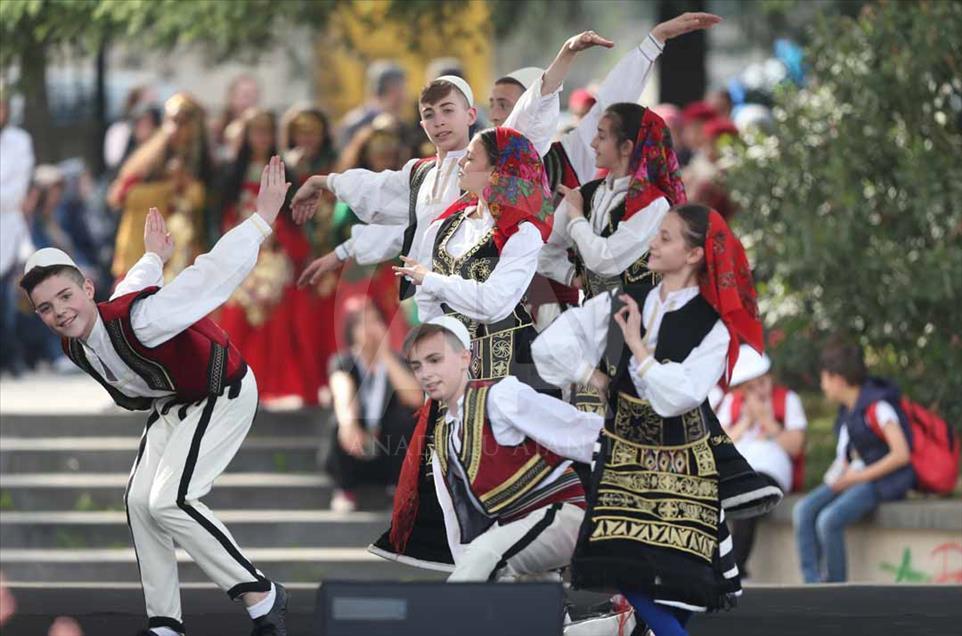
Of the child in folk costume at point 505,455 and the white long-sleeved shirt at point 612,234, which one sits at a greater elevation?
the white long-sleeved shirt at point 612,234

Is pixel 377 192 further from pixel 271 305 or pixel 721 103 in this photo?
pixel 721 103

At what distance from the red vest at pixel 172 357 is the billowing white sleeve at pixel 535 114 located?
1330mm

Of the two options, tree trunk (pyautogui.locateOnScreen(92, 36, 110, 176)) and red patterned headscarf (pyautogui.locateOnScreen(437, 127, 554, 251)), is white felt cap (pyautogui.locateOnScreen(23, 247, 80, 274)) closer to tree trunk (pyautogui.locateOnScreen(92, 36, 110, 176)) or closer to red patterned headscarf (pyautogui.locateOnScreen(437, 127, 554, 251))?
red patterned headscarf (pyautogui.locateOnScreen(437, 127, 554, 251))

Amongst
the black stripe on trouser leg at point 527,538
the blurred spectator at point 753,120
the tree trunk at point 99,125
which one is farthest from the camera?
the tree trunk at point 99,125

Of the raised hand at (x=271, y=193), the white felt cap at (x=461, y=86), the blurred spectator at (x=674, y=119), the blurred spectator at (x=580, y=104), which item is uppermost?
the blurred spectator at (x=674, y=119)

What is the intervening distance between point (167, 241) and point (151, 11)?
3.66m

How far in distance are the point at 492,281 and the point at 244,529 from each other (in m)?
4.70

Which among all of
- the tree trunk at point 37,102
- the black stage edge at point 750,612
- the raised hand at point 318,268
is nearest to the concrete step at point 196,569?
the black stage edge at point 750,612

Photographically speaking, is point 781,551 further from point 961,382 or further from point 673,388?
point 673,388

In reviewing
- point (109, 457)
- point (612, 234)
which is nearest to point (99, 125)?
point (109, 457)

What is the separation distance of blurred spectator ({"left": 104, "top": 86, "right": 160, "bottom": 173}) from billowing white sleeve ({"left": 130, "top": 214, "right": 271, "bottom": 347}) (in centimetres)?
734

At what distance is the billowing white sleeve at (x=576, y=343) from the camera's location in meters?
6.60

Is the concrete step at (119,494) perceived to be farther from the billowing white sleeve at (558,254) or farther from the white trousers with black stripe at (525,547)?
the white trousers with black stripe at (525,547)

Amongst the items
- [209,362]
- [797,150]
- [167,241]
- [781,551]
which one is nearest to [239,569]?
[209,362]
